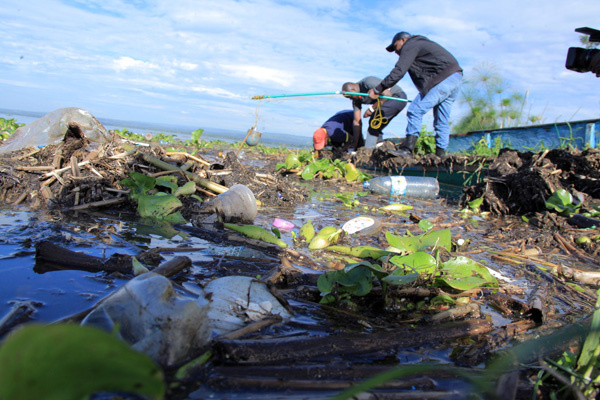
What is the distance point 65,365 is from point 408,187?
5952 millimetres

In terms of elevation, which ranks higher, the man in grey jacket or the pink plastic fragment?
the man in grey jacket

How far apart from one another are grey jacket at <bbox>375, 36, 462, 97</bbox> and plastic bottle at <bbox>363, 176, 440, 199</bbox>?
2408 millimetres

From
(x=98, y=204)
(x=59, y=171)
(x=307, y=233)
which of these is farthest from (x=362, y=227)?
(x=59, y=171)

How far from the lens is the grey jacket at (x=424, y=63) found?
7.53 metres

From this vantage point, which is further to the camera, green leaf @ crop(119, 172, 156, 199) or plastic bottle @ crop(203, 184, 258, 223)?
green leaf @ crop(119, 172, 156, 199)

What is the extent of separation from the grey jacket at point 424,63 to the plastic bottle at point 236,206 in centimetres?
575

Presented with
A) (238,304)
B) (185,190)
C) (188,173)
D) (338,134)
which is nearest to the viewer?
(238,304)

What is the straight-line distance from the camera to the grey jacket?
7531 millimetres

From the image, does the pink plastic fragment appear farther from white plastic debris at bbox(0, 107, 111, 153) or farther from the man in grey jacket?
the man in grey jacket

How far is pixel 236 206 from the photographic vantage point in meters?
3.07

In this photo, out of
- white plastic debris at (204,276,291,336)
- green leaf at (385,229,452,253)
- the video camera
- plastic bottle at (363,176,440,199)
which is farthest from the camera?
plastic bottle at (363,176,440,199)

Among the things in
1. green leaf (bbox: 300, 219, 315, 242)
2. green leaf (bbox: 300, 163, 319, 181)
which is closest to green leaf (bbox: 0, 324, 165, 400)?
green leaf (bbox: 300, 219, 315, 242)

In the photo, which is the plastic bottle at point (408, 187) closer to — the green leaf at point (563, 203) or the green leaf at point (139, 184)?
the green leaf at point (563, 203)

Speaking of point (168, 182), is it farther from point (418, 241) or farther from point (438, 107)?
point (438, 107)
